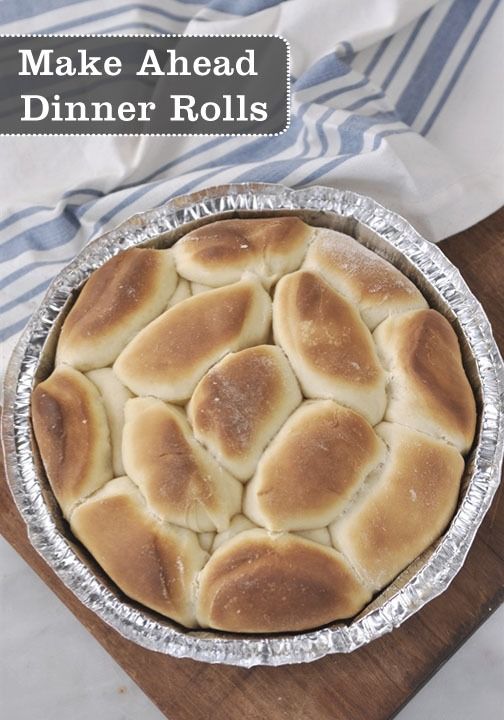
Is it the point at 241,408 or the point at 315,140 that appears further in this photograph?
the point at 315,140

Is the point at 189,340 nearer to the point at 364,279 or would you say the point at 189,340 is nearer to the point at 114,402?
the point at 114,402

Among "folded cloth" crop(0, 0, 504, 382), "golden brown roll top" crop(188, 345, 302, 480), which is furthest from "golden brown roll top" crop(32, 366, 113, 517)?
"folded cloth" crop(0, 0, 504, 382)

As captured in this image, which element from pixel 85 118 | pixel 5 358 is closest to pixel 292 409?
pixel 5 358

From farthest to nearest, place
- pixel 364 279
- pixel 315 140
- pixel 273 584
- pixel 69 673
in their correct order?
pixel 69 673, pixel 315 140, pixel 364 279, pixel 273 584

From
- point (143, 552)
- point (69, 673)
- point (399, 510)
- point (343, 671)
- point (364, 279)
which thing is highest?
point (364, 279)

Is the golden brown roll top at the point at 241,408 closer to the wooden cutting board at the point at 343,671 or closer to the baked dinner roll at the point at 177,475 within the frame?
the baked dinner roll at the point at 177,475

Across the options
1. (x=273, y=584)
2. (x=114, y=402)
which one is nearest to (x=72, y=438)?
(x=114, y=402)

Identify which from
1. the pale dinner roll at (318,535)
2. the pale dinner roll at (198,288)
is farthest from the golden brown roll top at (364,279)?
the pale dinner roll at (318,535)
